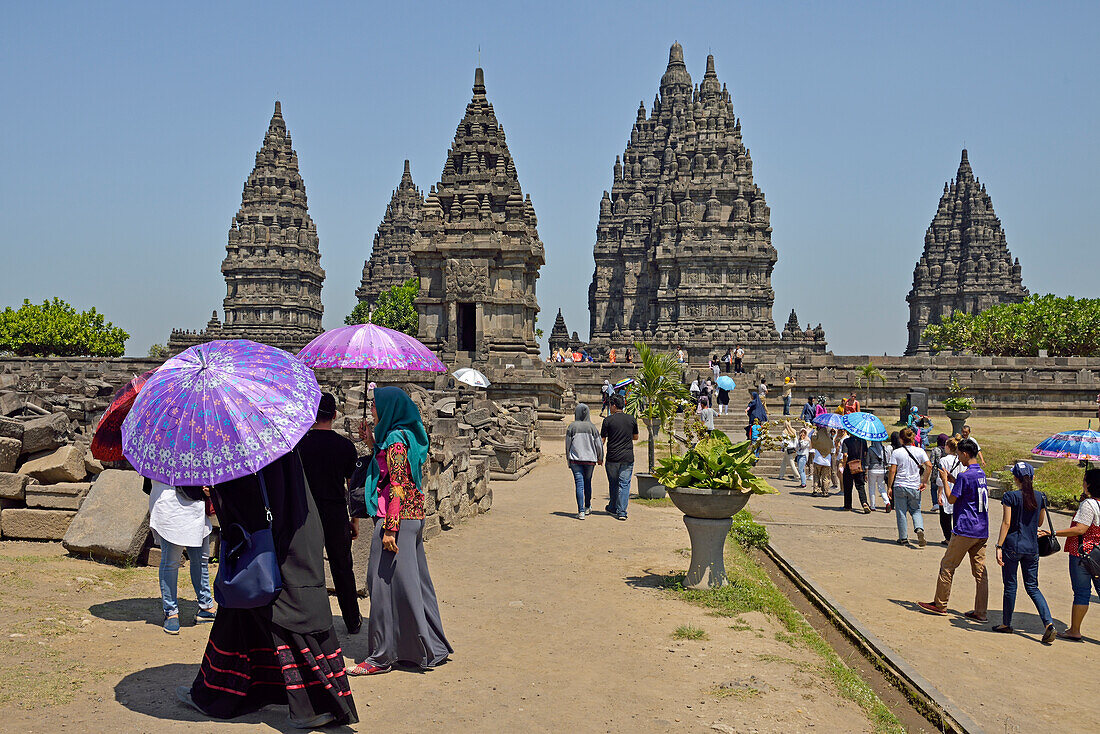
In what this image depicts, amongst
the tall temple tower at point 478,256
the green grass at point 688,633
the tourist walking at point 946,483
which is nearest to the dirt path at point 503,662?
the green grass at point 688,633

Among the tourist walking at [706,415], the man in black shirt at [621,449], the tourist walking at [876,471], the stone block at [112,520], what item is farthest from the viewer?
the tourist walking at [706,415]

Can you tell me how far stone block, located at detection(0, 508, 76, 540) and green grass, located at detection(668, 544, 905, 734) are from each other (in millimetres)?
5954

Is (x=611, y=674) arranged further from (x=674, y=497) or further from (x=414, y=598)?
(x=674, y=497)

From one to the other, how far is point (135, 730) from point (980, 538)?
21.8ft

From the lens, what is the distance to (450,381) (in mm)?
23484

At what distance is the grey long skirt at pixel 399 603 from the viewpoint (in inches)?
211

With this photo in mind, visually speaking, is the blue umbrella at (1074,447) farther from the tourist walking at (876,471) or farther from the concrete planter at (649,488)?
the concrete planter at (649,488)

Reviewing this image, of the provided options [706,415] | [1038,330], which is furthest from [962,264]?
[706,415]

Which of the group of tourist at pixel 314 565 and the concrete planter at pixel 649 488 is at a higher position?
the group of tourist at pixel 314 565

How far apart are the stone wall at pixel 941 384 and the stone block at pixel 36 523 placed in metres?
21.5

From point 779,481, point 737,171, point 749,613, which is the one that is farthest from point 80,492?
point 737,171

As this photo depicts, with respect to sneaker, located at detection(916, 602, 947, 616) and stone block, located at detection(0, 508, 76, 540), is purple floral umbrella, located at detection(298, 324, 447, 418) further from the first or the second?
sneaker, located at detection(916, 602, 947, 616)

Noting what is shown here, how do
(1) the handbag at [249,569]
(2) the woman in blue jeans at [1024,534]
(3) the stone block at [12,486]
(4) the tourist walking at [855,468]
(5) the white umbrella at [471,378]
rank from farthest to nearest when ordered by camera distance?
(5) the white umbrella at [471,378], (4) the tourist walking at [855,468], (3) the stone block at [12,486], (2) the woman in blue jeans at [1024,534], (1) the handbag at [249,569]

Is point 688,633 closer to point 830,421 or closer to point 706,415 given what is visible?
point 830,421
